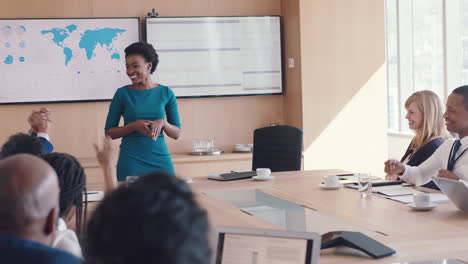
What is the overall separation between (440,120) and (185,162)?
3.11m

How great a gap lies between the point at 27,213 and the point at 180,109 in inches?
238

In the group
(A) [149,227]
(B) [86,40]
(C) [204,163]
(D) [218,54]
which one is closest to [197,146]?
(C) [204,163]

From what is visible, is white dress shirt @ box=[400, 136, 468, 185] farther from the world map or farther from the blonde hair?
the world map

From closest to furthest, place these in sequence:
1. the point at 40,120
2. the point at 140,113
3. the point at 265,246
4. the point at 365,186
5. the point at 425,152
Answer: the point at 265,246, the point at 365,186, the point at 40,120, the point at 425,152, the point at 140,113

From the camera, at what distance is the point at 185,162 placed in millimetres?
7207

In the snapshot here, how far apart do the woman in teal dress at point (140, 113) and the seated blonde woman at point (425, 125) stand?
171 cm

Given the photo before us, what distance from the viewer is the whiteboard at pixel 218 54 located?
24.4ft

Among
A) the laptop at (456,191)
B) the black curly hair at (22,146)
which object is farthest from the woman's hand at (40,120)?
the laptop at (456,191)

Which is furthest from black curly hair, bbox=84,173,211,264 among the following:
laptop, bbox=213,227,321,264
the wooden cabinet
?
the wooden cabinet

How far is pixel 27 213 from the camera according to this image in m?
1.57

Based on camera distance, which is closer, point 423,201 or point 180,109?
point 423,201

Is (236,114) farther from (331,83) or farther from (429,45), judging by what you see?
(429,45)

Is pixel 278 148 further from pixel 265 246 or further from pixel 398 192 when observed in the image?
pixel 265 246

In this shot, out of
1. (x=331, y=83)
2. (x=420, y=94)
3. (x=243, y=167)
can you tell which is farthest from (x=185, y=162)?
(x=420, y=94)
